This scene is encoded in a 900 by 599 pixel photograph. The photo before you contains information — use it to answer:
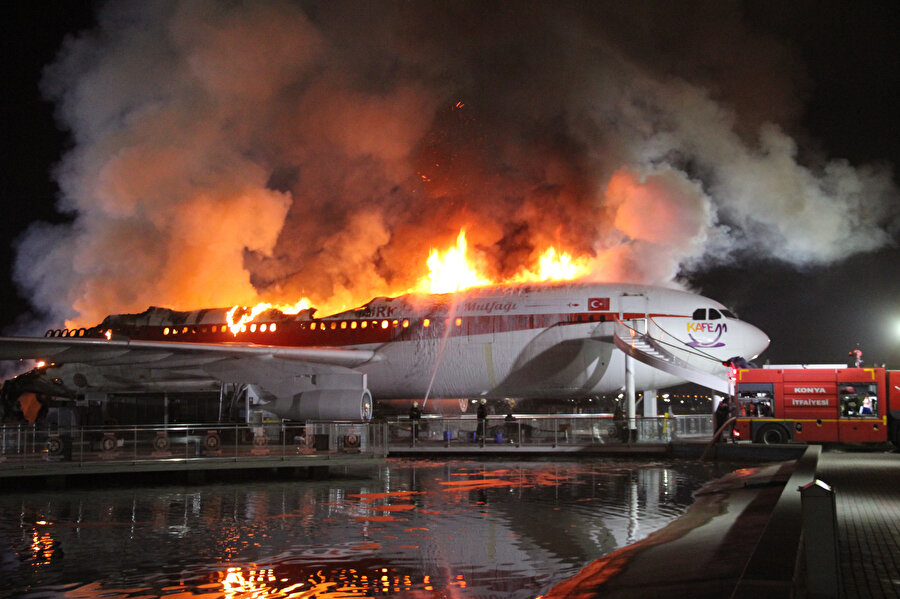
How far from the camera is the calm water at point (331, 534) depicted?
30.7 ft

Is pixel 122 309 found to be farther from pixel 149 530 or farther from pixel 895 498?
pixel 895 498

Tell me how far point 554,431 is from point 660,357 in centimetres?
429

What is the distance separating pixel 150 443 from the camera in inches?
797

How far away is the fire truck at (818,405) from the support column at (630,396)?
3276mm

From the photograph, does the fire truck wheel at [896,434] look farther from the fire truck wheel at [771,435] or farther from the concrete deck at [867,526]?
the concrete deck at [867,526]

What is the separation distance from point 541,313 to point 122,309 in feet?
76.2

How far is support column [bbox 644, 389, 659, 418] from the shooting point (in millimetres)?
31188

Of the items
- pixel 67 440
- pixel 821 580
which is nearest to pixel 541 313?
pixel 67 440

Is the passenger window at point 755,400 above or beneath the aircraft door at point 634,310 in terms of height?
beneath

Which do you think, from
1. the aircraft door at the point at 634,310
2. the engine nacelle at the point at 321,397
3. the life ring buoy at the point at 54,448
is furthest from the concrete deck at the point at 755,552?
the life ring buoy at the point at 54,448

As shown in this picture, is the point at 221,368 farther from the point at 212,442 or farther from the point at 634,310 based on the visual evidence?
the point at 634,310

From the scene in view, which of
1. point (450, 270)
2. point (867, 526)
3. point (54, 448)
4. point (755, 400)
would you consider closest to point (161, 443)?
point (54, 448)

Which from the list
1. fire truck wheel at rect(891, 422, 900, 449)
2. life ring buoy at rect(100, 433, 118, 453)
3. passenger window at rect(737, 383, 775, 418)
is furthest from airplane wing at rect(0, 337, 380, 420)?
fire truck wheel at rect(891, 422, 900, 449)

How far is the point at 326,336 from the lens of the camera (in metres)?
31.1
